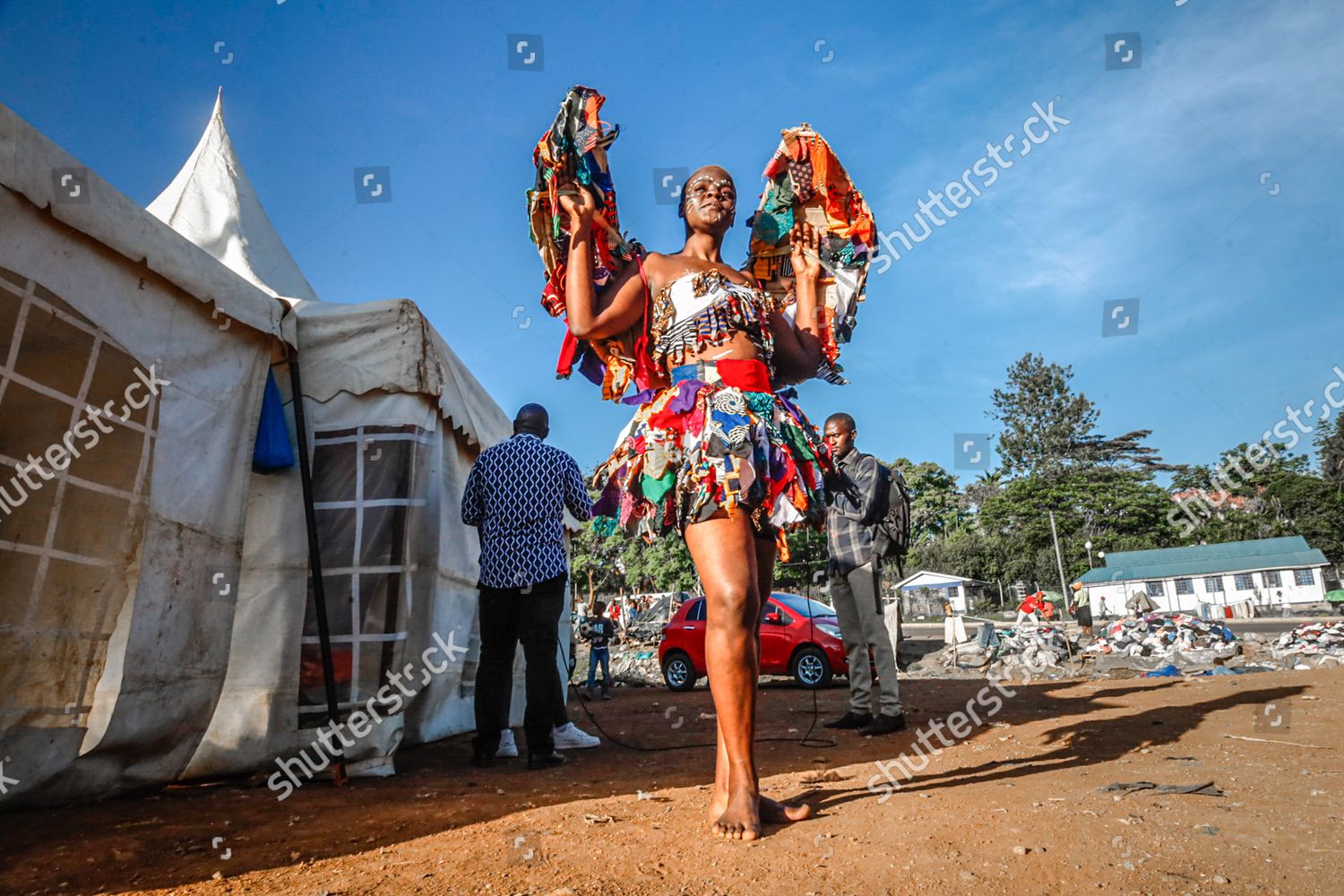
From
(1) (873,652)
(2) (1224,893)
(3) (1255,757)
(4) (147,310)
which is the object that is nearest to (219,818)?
(4) (147,310)

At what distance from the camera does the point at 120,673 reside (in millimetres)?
2758

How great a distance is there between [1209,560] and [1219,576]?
138 cm

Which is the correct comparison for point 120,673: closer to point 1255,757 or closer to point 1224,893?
point 1224,893

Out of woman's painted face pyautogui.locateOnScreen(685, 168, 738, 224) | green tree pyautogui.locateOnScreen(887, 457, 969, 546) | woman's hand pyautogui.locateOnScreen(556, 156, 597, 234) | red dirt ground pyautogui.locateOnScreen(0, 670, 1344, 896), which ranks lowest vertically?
red dirt ground pyautogui.locateOnScreen(0, 670, 1344, 896)

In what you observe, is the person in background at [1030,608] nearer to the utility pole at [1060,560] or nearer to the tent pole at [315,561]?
the tent pole at [315,561]

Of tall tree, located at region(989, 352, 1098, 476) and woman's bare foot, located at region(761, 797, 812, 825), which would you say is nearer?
woman's bare foot, located at region(761, 797, 812, 825)

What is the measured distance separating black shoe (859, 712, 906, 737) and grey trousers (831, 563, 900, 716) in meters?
0.03

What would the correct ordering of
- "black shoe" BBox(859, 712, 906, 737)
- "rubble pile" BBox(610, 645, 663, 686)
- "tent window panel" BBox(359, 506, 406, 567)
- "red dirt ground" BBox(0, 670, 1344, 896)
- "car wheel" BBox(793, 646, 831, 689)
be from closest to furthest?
1. "red dirt ground" BBox(0, 670, 1344, 896)
2. "tent window panel" BBox(359, 506, 406, 567)
3. "black shoe" BBox(859, 712, 906, 737)
4. "car wheel" BBox(793, 646, 831, 689)
5. "rubble pile" BBox(610, 645, 663, 686)

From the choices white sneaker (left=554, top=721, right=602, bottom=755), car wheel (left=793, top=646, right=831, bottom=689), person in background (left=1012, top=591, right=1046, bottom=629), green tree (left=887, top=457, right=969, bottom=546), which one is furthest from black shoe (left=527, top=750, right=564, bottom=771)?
green tree (left=887, top=457, right=969, bottom=546)

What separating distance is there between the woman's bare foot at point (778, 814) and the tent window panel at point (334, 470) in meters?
2.61

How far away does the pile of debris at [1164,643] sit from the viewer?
10.7 m

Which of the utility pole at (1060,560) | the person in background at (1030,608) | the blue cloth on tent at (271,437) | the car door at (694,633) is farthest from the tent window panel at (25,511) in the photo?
the utility pole at (1060,560)

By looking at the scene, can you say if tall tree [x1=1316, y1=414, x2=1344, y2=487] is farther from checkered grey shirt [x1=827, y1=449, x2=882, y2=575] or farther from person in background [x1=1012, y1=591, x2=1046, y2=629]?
checkered grey shirt [x1=827, y1=449, x2=882, y2=575]

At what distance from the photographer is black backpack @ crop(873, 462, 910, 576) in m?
4.66
